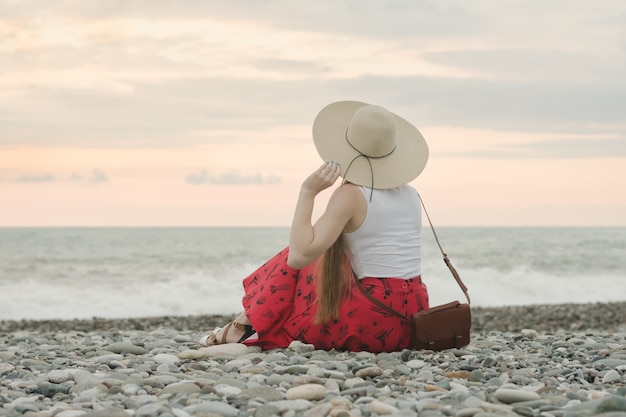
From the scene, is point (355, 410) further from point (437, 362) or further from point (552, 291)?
point (552, 291)

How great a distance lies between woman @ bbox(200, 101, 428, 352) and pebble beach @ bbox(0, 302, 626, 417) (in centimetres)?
17

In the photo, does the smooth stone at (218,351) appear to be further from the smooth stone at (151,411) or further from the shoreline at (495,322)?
the shoreline at (495,322)

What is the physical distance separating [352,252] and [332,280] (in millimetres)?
228

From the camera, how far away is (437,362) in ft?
16.3

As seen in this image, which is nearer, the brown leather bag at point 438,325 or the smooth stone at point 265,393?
the smooth stone at point 265,393

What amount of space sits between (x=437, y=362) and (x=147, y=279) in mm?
18339

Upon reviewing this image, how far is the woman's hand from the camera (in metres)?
4.88

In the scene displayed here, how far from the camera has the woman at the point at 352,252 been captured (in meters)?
4.92

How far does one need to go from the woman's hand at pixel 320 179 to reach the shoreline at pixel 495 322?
7325 millimetres

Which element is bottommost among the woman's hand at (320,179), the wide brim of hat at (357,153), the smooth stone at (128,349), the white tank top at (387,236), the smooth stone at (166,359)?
the smooth stone at (128,349)

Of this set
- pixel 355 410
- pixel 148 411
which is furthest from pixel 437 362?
pixel 148 411

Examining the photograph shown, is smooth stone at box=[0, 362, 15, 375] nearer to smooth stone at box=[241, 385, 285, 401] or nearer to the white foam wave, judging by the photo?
smooth stone at box=[241, 385, 285, 401]

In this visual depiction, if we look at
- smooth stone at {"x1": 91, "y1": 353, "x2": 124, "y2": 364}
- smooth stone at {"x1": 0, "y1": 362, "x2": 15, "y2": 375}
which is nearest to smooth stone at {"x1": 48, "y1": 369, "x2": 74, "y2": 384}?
smooth stone at {"x1": 0, "y1": 362, "x2": 15, "y2": 375}

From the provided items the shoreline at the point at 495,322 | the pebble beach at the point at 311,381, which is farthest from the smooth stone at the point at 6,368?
the shoreline at the point at 495,322
